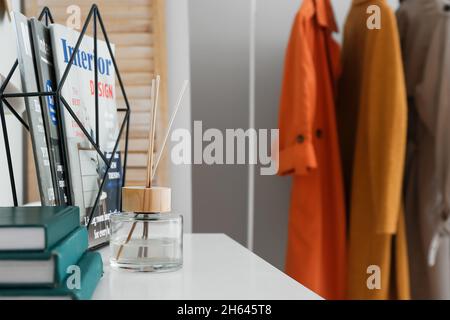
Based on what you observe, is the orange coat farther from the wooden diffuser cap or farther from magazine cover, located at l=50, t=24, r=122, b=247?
the wooden diffuser cap

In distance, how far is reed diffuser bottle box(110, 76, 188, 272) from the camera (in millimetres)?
571

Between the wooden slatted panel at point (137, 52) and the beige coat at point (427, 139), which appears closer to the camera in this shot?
the wooden slatted panel at point (137, 52)

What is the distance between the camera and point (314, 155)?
1269mm

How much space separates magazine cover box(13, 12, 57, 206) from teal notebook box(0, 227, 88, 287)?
16 centimetres

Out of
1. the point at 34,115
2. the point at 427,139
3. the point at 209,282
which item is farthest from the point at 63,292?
the point at 427,139

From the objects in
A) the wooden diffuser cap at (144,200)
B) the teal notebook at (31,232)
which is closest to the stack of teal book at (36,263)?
the teal notebook at (31,232)

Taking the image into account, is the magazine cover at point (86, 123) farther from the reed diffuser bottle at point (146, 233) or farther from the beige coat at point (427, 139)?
the beige coat at point (427, 139)

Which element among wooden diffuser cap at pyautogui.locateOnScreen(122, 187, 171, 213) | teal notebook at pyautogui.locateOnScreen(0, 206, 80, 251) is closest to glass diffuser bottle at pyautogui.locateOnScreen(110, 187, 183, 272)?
wooden diffuser cap at pyautogui.locateOnScreen(122, 187, 171, 213)

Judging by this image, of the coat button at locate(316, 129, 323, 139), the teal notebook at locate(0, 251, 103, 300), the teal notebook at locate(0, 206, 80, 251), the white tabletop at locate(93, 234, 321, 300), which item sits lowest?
the white tabletop at locate(93, 234, 321, 300)

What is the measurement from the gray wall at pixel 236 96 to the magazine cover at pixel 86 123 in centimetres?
78

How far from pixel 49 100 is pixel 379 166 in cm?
85

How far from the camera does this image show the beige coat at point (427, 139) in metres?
1.27

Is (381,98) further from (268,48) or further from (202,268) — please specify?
(202,268)
